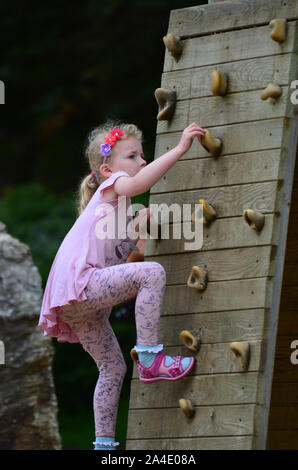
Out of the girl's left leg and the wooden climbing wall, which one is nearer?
the wooden climbing wall

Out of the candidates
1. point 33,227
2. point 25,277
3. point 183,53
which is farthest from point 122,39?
point 183,53

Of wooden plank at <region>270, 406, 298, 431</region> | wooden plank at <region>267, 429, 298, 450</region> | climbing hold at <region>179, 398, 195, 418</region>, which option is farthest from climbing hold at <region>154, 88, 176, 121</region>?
wooden plank at <region>267, 429, 298, 450</region>

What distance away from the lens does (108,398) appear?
4.54 meters

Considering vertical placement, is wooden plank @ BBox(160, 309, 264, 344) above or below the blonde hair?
below

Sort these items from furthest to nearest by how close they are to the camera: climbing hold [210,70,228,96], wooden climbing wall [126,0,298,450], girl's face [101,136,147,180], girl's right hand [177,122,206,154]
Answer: girl's face [101,136,147,180]
climbing hold [210,70,228,96]
girl's right hand [177,122,206,154]
wooden climbing wall [126,0,298,450]

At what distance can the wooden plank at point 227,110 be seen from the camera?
4312 millimetres

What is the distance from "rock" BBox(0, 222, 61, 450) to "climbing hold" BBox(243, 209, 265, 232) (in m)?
2.82

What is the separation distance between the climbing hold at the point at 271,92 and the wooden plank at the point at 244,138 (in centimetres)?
10

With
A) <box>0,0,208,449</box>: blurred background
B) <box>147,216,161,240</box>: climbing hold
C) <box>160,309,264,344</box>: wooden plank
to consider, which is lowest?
<box>160,309,264,344</box>: wooden plank

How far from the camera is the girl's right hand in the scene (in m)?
4.37

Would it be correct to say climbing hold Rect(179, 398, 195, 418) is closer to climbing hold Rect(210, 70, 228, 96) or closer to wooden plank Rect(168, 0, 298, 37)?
climbing hold Rect(210, 70, 228, 96)

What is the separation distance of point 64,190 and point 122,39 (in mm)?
2136

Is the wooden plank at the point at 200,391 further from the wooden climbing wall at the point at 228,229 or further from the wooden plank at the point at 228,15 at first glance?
the wooden plank at the point at 228,15
